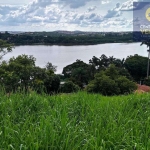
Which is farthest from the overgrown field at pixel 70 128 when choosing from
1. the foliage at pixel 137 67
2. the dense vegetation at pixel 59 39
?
the dense vegetation at pixel 59 39

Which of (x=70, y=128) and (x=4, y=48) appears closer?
(x=70, y=128)

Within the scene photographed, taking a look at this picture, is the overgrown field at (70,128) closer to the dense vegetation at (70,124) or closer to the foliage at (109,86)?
the dense vegetation at (70,124)

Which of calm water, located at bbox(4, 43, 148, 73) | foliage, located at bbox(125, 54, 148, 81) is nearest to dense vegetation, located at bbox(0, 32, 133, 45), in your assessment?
calm water, located at bbox(4, 43, 148, 73)

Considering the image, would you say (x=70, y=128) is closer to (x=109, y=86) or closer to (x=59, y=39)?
(x=109, y=86)

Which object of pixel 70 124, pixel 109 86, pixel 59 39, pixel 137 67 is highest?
pixel 70 124

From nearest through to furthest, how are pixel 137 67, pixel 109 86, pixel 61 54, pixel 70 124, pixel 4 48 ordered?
pixel 70 124
pixel 109 86
pixel 4 48
pixel 137 67
pixel 61 54

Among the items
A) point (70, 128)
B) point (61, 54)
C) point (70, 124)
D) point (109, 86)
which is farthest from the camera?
point (61, 54)

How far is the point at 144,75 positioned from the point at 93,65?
7184 millimetres

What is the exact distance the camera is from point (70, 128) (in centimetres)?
181

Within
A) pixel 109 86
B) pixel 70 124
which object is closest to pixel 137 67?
pixel 109 86

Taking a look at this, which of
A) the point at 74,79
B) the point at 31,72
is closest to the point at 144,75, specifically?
the point at 74,79

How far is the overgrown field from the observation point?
5.19 ft

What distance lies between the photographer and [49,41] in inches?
2359

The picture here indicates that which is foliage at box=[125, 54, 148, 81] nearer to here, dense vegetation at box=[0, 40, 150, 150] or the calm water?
the calm water
